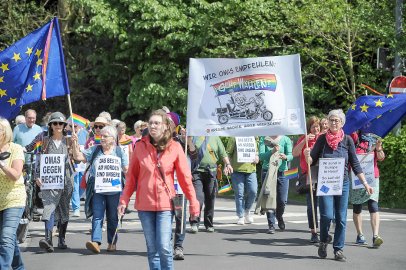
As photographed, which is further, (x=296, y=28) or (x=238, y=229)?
(x=296, y=28)

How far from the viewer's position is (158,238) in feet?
28.7

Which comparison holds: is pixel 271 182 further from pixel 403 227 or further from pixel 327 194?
pixel 327 194

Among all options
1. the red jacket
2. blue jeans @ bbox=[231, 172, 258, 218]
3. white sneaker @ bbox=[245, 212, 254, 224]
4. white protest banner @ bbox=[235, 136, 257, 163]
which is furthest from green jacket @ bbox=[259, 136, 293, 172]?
the red jacket

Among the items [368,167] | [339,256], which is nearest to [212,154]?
[368,167]

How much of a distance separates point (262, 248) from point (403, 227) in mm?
3792

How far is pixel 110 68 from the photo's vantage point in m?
33.5

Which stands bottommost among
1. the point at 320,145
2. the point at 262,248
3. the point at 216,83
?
the point at 262,248

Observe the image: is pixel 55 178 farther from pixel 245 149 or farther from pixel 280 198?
pixel 245 149

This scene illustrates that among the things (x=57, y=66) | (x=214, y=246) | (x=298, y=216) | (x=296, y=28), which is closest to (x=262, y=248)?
(x=214, y=246)

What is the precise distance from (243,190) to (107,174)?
169 inches

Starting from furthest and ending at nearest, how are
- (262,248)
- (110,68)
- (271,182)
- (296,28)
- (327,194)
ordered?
(110,68)
(296,28)
(271,182)
(262,248)
(327,194)

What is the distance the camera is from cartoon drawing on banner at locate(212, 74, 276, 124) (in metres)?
12.3

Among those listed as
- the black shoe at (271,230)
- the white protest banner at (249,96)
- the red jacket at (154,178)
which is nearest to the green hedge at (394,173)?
the black shoe at (271,230)

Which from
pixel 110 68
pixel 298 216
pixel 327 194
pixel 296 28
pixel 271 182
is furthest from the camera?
pixel 110 68
